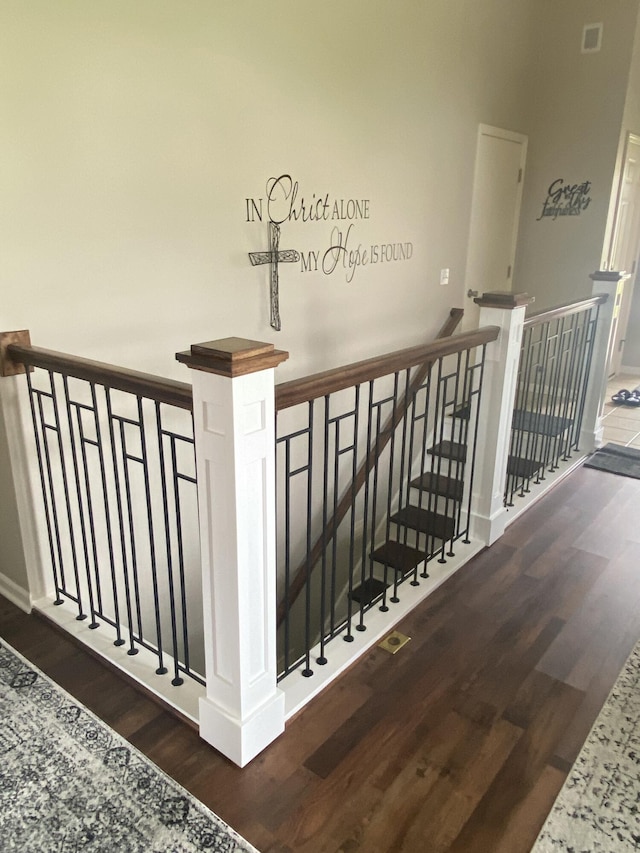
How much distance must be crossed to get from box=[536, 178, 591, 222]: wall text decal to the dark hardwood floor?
311cm

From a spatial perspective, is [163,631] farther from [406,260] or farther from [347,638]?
[406,260]

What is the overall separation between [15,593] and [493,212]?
4.06 m

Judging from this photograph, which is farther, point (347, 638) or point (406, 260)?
point (406, 260)

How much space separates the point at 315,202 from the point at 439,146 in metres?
1.26

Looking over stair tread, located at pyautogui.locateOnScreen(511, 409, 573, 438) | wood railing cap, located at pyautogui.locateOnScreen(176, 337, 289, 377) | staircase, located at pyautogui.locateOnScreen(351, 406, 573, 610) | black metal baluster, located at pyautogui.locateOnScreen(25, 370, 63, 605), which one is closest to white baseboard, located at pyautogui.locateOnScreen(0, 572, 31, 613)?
black metal baluster, located at pyautogui.locateOnScreen(25, 370, 63, 605)

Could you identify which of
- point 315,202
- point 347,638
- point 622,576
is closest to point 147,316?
point 315,202

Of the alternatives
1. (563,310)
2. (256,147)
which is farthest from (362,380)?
(563,310)

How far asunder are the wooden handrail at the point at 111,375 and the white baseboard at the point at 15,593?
897 mm

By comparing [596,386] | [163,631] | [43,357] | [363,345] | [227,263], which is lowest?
[163,631]

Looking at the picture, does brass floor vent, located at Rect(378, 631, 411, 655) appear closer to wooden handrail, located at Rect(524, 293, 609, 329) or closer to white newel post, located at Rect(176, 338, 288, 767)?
white newel post, located at Rect(176, 338, 288, 767)

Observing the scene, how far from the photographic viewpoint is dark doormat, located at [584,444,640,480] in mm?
3859

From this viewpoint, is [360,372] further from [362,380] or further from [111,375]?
[111,375]

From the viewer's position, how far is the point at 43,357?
2.00 meters

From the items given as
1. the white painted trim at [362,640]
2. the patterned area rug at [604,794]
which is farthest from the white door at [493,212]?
the patterned area rug at [604,794]
